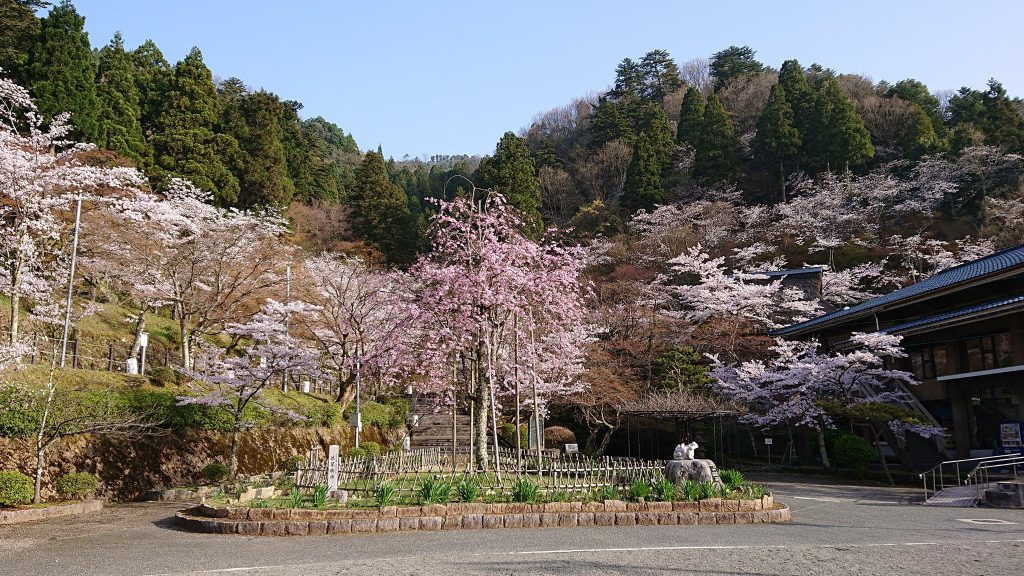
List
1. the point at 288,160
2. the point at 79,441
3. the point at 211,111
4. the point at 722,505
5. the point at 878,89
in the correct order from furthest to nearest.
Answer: the point at 878,89 < the point at 288,160 < the point at 211,111 < the point at 79,441 < the point at 722,505

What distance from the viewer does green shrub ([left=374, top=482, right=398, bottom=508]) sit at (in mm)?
11195

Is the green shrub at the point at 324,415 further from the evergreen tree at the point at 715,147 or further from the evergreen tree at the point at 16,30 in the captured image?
the evergreen tree at the point at 715,147

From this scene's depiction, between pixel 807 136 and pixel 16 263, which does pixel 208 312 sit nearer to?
pixel 16 263

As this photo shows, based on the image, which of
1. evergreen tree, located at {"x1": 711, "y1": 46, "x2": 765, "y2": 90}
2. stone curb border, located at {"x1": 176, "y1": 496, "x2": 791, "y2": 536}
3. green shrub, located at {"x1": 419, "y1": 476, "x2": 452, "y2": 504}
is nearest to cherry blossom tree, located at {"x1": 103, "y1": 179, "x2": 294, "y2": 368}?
stone curb border, located at {"x1": 176, "y1": 496, "x2": 791, "y2": 536}

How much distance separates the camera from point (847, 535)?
999cm

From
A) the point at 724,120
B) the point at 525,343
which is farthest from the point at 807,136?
the point at 525,343

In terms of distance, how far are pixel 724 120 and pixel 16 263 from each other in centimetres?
4304

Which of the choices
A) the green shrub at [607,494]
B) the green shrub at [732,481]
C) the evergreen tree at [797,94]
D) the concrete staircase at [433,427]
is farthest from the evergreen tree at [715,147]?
the green shrub at [607,494]

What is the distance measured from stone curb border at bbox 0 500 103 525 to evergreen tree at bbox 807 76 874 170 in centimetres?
4474

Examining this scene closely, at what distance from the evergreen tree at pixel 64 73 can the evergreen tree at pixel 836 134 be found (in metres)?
42.3

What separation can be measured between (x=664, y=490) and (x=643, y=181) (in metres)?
36.8

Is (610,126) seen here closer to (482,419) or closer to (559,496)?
(482,419)

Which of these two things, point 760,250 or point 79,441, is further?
point 760,250

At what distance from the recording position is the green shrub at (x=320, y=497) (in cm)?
1112
